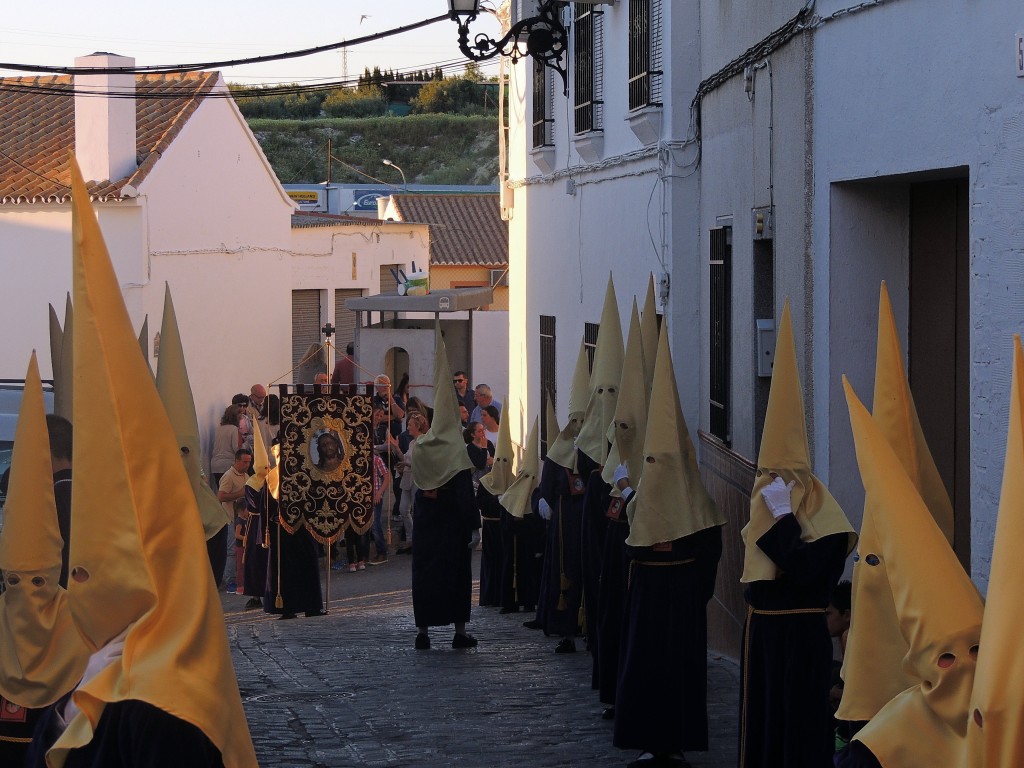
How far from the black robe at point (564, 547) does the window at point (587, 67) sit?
4668 millimetres

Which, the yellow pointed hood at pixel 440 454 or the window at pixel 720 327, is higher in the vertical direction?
the window at pixel 720 327

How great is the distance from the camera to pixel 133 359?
12.2 feet

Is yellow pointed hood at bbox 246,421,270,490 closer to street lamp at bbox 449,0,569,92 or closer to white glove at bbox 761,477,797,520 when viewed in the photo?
street lamp at bbox 449,0,569,92

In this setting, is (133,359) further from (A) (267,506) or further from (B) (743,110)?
(A) (267,506)

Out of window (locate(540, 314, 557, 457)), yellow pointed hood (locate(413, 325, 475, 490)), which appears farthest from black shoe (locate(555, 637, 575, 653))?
window (locate(540, 314, 557, 457))

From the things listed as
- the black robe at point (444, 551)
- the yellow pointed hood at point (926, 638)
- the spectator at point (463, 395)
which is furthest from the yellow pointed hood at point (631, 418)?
the spectator at point (463, 395)

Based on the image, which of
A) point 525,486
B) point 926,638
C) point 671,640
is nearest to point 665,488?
point 671,640

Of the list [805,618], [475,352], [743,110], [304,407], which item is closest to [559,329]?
[304,407]

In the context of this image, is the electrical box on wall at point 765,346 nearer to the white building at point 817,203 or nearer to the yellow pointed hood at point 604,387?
the white building at point 817,203

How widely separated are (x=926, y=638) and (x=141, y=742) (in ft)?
6.21

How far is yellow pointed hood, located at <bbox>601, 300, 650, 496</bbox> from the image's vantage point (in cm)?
848

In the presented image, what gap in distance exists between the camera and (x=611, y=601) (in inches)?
341

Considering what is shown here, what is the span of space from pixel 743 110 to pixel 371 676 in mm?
4532

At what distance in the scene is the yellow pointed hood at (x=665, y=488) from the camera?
7234 millimetres
